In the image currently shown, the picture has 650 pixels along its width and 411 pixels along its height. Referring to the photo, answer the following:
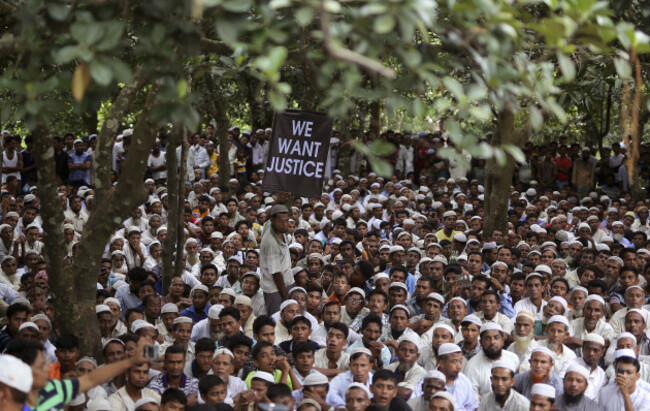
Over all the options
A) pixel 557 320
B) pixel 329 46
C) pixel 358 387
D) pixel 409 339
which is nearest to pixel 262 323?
pixel 409 339

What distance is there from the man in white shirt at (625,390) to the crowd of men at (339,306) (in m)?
0.01

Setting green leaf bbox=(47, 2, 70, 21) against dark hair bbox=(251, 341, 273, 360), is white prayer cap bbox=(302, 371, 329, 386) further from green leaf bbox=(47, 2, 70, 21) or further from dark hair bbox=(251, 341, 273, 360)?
green leaf bbox=(47, 2, 70, 21)

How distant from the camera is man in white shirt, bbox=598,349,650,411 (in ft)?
22.9

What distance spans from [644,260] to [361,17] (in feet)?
28.4

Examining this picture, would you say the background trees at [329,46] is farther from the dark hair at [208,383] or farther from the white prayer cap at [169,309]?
the white prayer cap at [169,309]

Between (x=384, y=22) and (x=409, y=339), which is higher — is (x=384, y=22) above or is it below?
above

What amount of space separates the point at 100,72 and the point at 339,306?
5162 mm

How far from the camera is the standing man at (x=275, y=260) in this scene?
846 cm

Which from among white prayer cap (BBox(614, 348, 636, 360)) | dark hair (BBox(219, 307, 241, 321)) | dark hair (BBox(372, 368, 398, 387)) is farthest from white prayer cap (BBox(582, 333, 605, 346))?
dark hair (BBox(219, 307, 241, 321))

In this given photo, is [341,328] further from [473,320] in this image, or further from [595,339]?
[595,339]

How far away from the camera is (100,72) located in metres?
3.75

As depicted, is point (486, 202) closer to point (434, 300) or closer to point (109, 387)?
point (434, 300)


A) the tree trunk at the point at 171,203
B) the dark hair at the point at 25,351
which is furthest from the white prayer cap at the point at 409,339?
the dark hair at the point at 25,351

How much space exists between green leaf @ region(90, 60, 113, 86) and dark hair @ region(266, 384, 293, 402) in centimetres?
312
